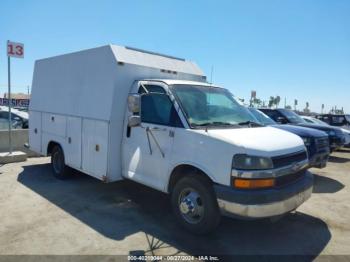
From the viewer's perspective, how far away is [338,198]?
22.2ft

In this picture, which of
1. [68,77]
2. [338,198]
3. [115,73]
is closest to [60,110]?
[68,77]

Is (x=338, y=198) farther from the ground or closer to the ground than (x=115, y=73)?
closer to the ground

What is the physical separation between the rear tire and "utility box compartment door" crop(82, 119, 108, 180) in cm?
118

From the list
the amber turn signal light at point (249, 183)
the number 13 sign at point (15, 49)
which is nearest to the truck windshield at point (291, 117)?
the amber turn signal light at point (249, 183)

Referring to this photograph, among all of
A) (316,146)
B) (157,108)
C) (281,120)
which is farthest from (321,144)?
(157,108)

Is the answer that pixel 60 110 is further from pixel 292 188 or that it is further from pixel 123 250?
pixel 292 188

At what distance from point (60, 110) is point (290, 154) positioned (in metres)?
5.15

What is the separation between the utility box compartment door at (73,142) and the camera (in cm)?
657

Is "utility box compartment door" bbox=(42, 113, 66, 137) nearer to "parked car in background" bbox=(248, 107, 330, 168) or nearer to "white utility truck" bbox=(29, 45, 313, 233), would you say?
"white utility truck" bbox=(29, 45, 313, 233)

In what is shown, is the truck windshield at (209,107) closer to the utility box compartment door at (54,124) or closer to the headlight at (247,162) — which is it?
the headlight at (247,162)

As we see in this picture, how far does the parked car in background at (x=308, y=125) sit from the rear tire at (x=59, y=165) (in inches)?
305

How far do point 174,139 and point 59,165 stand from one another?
3889 millimetres

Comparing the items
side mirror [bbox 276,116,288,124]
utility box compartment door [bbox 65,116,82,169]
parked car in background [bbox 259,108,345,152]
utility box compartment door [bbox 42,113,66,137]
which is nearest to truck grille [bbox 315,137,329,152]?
parked car in background [bbox 259,108,345,152]

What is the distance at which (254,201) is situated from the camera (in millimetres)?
3973
